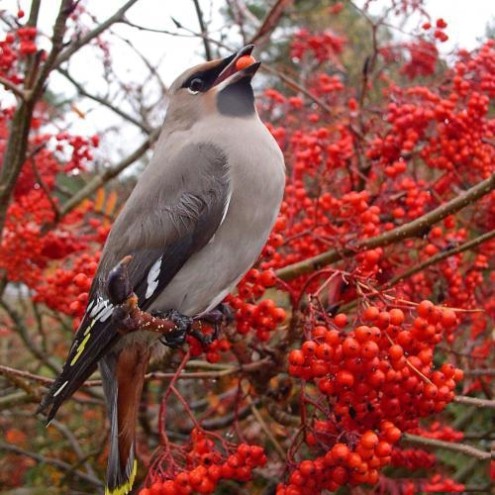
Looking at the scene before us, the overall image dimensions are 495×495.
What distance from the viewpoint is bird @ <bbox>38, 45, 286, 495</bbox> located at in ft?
7.75

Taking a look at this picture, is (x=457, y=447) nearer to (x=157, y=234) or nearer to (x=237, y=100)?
Result: (x=157, y=234)

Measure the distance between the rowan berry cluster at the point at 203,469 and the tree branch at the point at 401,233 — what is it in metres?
0.68

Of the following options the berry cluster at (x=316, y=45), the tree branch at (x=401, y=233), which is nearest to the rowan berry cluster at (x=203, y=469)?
the tree branch at (x=401, y=233)

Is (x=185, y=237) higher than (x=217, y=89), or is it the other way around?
(x=217, y=89)

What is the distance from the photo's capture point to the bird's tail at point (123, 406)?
2355 millimetres

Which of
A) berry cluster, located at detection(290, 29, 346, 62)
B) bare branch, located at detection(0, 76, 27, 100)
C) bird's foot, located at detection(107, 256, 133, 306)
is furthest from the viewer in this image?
berry cluster, located at detection(290, 29, 346, 62)

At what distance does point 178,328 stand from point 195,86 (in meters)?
1.06

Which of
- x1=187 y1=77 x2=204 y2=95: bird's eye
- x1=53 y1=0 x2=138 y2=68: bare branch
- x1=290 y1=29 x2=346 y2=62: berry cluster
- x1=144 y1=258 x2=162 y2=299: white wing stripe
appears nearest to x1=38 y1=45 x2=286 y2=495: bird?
x1=144 y1=258 x2=162 y2=299: white wing stripe

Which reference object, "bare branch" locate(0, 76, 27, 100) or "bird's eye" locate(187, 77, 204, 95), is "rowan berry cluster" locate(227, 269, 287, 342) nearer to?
"bird's eye" locate(187, 77, 204, 95)

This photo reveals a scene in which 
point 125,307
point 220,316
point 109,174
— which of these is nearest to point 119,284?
point 125,307

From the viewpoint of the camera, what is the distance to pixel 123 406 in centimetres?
241

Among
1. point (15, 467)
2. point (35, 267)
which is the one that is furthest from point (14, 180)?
point (15, 467)

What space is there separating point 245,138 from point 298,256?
60 centimetres

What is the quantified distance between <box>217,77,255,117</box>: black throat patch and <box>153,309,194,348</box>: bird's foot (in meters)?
0.78
